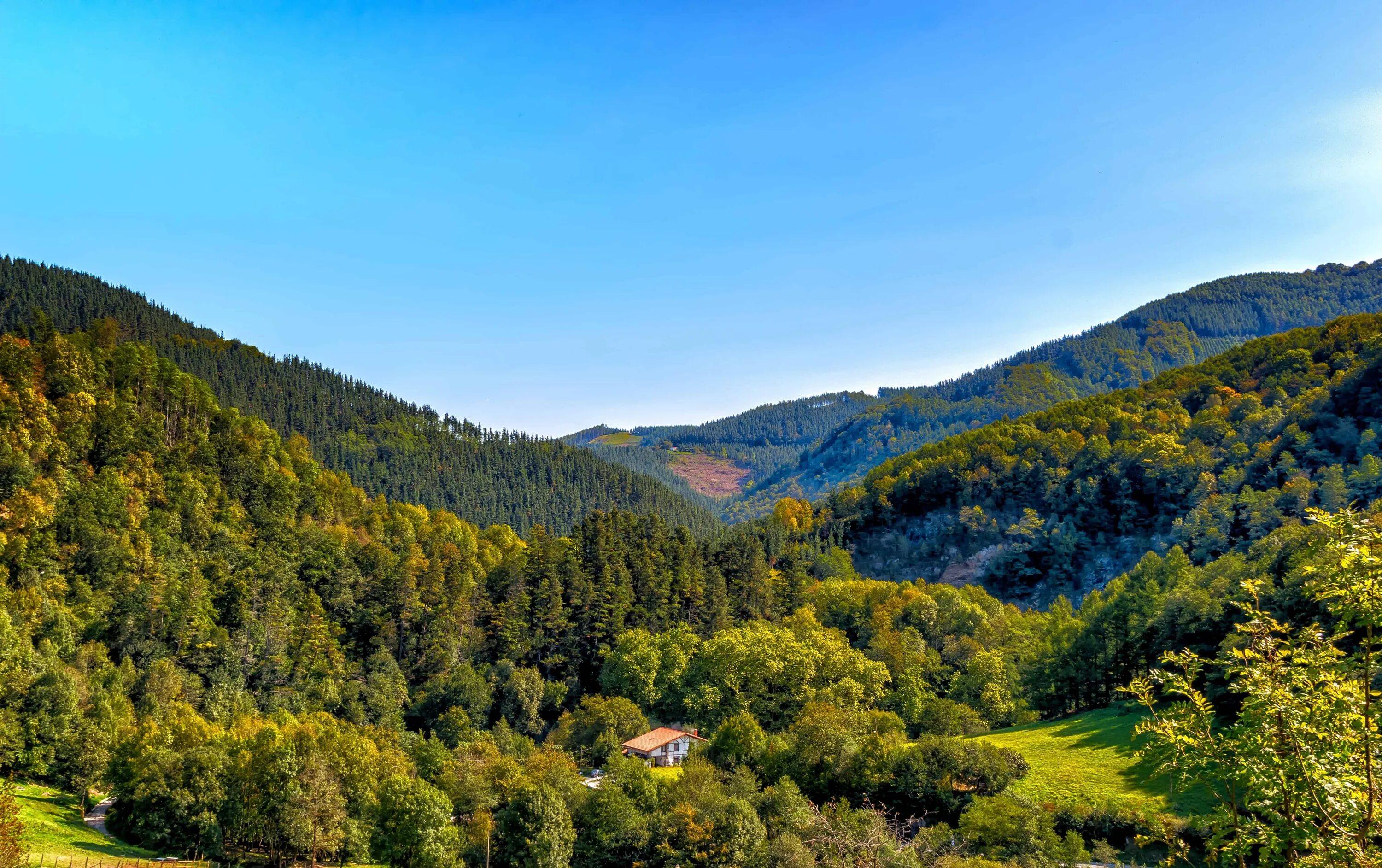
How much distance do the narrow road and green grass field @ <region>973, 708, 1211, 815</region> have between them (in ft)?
185

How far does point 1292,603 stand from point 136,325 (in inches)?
6182

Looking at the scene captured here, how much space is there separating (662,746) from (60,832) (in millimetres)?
40937

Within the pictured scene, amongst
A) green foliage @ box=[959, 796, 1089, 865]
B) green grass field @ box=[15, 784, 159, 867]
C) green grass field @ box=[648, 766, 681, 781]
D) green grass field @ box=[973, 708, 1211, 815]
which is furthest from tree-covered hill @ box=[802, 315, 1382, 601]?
green grass field @ box=[15, 784, 159, 867]

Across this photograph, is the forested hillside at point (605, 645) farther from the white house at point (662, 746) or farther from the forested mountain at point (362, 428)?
the forested mountain at point (362, 428)

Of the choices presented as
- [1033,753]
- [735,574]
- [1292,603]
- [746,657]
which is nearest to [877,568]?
[735,574]

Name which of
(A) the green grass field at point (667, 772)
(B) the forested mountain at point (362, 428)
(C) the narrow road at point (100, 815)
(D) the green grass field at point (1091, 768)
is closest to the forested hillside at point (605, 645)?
(C) the narrow road at point (100, 815)

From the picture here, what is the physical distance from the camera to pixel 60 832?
41.9m

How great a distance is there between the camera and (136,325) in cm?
13088

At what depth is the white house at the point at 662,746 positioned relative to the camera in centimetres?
6656

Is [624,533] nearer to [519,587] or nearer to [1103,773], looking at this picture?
[519,587]

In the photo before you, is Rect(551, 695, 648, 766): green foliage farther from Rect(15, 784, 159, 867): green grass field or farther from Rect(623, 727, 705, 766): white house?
Rect(15, 784, 159, 867): green grass field

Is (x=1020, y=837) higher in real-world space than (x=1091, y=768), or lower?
higher

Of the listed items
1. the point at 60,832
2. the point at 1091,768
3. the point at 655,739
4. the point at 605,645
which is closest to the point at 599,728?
the point at 655,739

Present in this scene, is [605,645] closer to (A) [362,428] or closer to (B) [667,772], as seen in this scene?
(B) [667,772]
